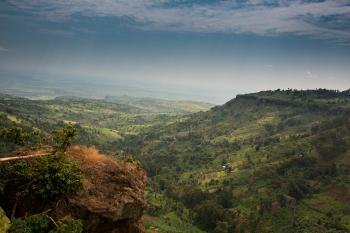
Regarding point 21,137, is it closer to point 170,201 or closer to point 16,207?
point 16,207

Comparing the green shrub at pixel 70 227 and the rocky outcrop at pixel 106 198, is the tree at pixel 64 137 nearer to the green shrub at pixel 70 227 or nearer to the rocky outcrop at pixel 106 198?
the rocky outcrop at pixel 106 198

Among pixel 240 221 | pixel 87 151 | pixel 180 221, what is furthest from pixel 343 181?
pixel 87 151

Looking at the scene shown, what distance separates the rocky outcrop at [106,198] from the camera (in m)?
40.8

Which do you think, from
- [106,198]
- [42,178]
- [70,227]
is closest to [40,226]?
[70,227]

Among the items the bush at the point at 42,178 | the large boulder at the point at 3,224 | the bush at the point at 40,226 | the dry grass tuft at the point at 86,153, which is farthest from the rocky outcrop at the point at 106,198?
the large boulder at the point at 3,224

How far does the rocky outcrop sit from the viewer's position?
40.8 metres

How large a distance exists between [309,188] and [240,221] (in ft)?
162

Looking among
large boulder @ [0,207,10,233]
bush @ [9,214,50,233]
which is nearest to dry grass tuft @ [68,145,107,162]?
bush @ [9,214,50,233]

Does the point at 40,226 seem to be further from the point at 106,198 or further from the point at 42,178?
the point at 106,198

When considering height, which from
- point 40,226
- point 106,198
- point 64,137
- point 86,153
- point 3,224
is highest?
point 64,137

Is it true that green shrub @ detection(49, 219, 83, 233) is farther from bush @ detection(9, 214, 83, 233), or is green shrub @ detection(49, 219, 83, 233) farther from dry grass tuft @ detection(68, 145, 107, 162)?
dry grass tuft @ detection(68, 145, 107, 162)

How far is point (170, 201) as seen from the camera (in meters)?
181

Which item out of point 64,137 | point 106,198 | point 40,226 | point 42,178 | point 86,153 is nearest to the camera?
point 40,226

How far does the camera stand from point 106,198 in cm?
4262
